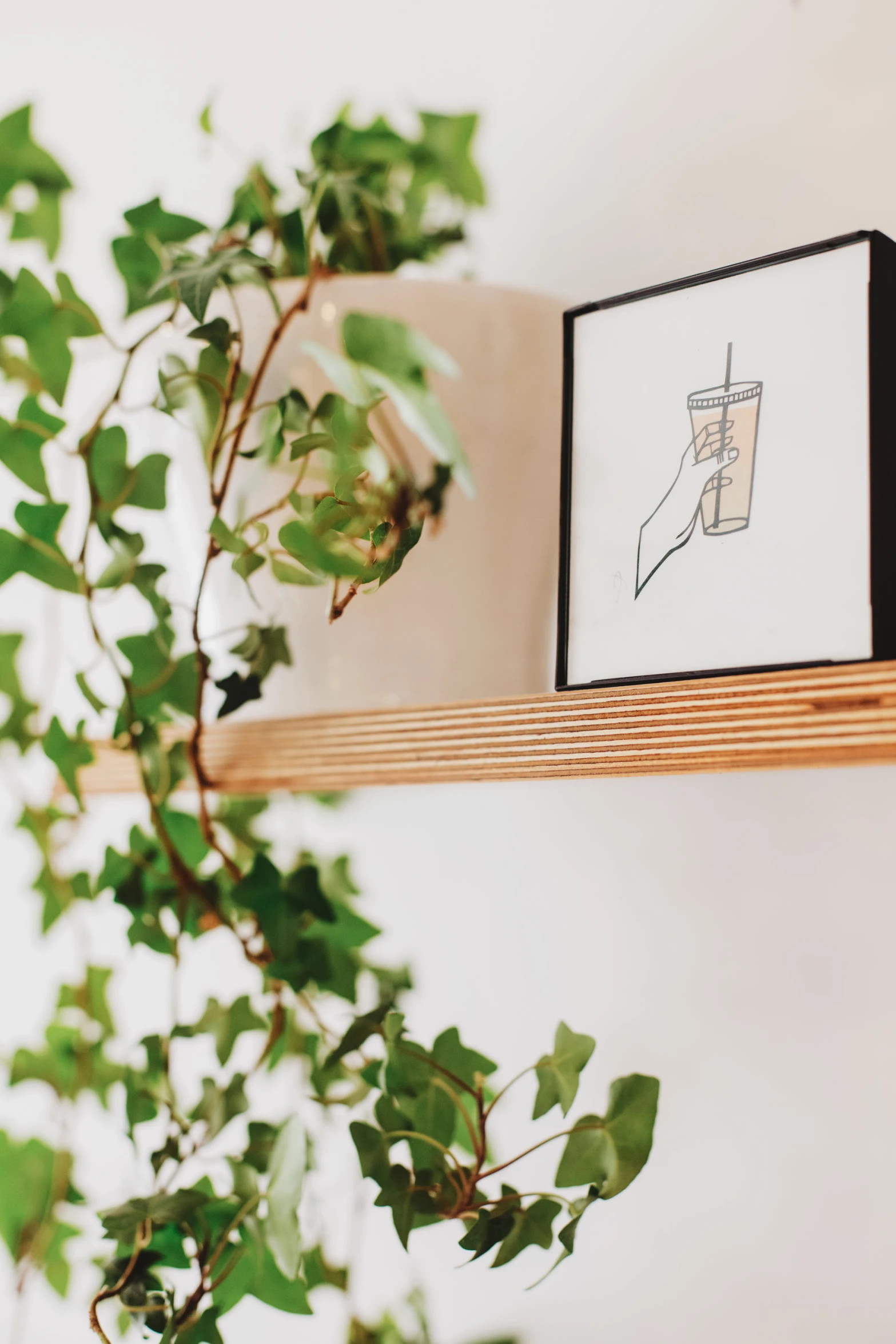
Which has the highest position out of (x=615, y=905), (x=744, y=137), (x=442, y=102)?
(x=442, y=102)

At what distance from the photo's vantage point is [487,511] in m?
0.65

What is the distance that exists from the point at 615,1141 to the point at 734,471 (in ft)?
1.08

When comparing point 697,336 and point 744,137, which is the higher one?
point 744,137

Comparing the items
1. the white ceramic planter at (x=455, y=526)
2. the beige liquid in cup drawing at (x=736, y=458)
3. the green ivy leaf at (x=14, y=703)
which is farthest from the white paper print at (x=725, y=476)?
the green ivy leaf at (x=14, y=703)

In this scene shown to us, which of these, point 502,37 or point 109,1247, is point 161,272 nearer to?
point 502,37

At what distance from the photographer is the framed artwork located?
1.46 feet

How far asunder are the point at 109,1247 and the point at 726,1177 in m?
0.64

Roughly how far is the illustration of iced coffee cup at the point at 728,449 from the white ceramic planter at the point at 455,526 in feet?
0.57

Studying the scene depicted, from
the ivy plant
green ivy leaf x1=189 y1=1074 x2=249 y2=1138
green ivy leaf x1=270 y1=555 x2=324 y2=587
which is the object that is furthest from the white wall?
green ivy leaf x1=270 y1=555 x2=324 y2=587

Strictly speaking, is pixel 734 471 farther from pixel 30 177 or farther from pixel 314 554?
pixel 30 177

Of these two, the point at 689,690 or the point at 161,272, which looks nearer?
the point at 689,690

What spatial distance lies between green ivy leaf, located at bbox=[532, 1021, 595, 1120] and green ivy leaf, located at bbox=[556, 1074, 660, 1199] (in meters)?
0.02

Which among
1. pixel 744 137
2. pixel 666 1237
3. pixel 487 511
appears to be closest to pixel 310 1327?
pixel 666 1237

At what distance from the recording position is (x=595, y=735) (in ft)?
1.60
